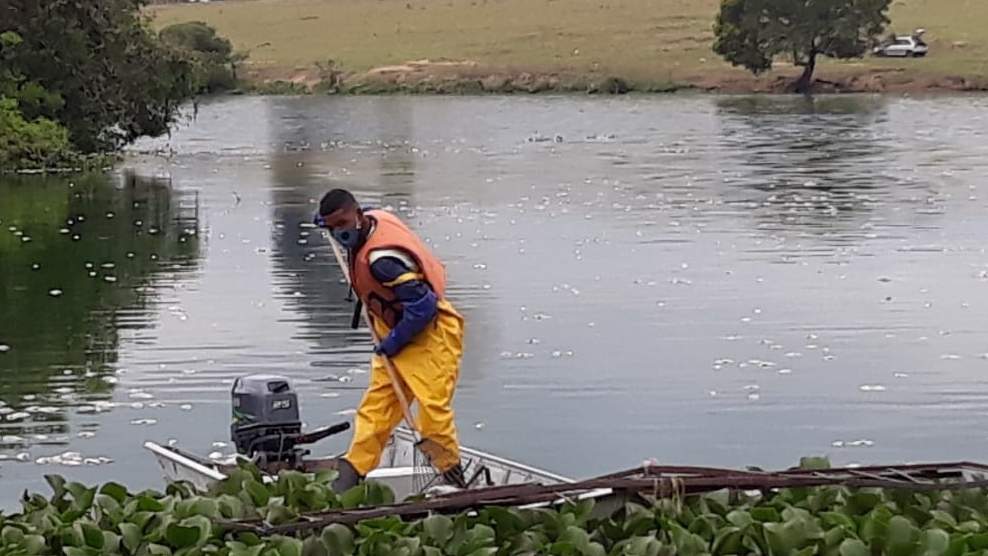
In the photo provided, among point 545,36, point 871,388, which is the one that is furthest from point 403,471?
point 545,36

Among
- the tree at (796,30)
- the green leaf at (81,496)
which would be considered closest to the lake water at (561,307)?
the green leaf at (81,496)

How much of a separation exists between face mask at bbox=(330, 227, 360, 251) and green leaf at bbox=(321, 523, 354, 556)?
2.95 metres

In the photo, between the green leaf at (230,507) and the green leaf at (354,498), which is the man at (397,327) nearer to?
the green leaf at (354,498)

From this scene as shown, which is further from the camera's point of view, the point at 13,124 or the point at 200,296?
the point at 13,124

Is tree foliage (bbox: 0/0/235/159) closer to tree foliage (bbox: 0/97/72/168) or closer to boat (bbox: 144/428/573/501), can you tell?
tree foliage (bbox: 0/97/72/168)

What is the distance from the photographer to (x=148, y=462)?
11.0 metres

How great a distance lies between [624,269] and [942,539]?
13405mm

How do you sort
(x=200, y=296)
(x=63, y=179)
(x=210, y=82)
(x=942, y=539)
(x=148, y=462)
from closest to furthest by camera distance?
(x=942, y=539)
(x=148, y=462)
(x=200, y=296)
(x=63, y=179)
(x=210, y=82)

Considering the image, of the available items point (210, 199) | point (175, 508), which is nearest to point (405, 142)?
point (210, 199)

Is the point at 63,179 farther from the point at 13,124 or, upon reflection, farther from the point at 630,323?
the point at 630,323

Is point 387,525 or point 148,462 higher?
point 387,525

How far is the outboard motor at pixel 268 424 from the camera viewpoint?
912 centimetres

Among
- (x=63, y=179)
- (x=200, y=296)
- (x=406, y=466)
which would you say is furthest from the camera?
(x=63, y=179)

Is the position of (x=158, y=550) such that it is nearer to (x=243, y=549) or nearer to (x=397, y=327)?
(x=243, y=549)
